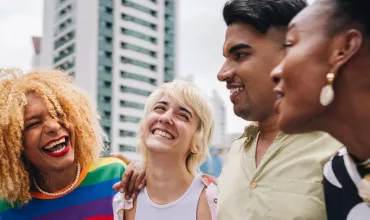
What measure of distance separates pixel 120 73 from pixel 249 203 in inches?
2090

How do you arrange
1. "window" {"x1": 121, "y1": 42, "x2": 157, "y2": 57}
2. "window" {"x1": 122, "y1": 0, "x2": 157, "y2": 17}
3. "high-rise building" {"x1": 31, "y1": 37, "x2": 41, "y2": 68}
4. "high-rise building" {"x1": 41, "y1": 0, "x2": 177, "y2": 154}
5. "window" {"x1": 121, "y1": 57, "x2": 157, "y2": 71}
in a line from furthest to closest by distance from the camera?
"high-rise building" {"x1": 31, "y1": 37, "x2": 41, "y2": 68}, "window" {"x1": 122, "y1": 0, "x2": 157, "y2": 17}, "window" {"x1": 121, "y1": 42, "x2": 157, "y2": 57}, "window" {"x1": 121, "y1": 57, "x2": 157, "y2": 71}, "high-rise building" {"x1": 41, "y1": 0, "x2": 177, "y2": 154}

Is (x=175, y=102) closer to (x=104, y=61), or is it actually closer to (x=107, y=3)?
(x=104, y=61)

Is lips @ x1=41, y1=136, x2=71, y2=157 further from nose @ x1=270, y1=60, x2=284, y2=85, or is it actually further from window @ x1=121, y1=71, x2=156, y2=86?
window @ x1=121, y1=71, x2=156, y2=86

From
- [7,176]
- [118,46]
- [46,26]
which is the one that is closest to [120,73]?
[118,46]

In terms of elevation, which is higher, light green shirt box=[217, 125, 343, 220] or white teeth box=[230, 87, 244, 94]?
white teeth box=[230, 87, 244, 94]

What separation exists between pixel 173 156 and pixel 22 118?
3.89 feet

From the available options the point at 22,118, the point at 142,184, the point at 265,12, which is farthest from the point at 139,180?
the point at 265,12

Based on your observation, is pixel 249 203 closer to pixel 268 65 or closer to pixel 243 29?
pixel 268 65

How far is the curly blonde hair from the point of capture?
331 centimetres

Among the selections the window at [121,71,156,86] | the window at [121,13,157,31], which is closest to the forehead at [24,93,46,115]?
the window at [121,71,156,86]

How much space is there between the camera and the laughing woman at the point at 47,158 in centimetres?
332

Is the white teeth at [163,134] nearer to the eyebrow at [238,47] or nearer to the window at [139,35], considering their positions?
the eyebrow at [238,47]

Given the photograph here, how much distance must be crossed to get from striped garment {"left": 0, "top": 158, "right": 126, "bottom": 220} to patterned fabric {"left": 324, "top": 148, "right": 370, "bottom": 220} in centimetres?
214

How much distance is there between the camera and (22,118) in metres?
3.28
